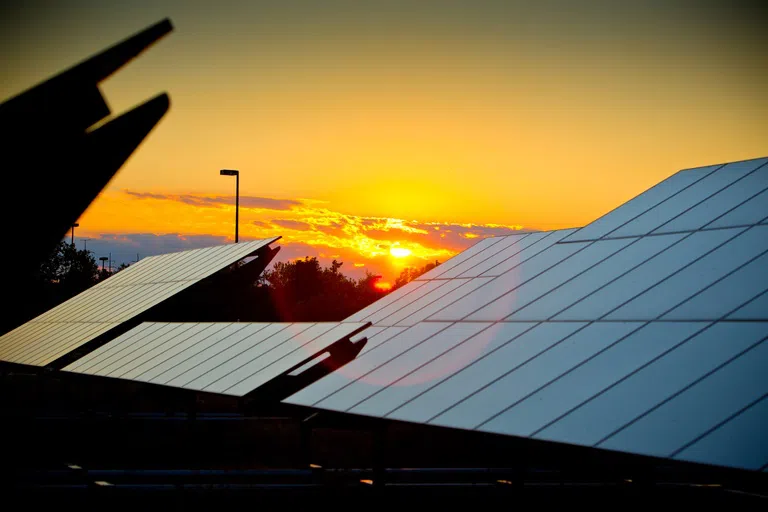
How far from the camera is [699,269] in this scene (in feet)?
54.5

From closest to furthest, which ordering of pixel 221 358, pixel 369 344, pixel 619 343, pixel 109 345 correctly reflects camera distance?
1. pixel 619 343
2. pixel 369 344
3. pixel 221 358
4. pixel 109 345

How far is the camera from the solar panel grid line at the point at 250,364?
65.5 ft

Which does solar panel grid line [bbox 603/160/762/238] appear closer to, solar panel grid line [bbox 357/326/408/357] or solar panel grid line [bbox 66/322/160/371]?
solar panel grid line [bbox 357/326/408/357]

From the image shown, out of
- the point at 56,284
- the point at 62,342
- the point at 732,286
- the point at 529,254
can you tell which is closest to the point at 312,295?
the point at 56,284

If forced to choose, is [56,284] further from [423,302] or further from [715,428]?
[715,428]

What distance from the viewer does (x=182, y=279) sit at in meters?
40.0

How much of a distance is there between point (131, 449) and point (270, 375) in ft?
46.1

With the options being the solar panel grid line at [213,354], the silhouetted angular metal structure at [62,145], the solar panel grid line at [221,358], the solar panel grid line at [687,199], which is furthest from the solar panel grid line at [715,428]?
the solar panel grid line at [213,354]

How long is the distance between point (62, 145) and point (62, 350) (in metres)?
28.2

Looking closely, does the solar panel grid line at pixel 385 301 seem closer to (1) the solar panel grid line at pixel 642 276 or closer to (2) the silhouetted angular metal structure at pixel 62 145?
(1) the solar panel grid line at pixel 642 276

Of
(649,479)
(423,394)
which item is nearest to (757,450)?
(423,394)

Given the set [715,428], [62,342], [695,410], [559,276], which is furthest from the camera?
[62,342]

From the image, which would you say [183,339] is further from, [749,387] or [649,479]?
[749,387]

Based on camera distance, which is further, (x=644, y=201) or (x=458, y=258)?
(x=458, y=258)
